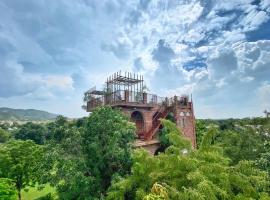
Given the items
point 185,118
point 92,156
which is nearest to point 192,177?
point 92,156

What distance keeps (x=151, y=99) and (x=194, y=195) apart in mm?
16419

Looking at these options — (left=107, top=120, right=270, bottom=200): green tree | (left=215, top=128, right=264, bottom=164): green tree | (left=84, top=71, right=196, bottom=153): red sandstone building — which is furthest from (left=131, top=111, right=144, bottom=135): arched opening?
(left=107, top=120, right=270, bottom=200): green tree

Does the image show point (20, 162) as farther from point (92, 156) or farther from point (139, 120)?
point (92, 156)

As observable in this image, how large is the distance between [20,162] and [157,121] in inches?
503

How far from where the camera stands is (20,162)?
28.2 m

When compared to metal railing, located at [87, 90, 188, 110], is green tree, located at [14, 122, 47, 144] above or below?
below

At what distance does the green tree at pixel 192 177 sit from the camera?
12344 mm

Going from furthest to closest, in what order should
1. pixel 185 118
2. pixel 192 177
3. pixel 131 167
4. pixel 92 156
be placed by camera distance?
pixel 185 118, pixel 92 156, pixel 131 167, pixel 192 177

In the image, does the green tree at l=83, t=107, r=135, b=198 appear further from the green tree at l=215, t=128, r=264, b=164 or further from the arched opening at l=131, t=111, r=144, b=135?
the green tree at l=215, t=128, r=264, b=164

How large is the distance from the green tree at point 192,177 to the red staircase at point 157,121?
1018 cm

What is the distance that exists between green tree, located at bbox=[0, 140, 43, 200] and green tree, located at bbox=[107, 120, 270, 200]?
15.1 m

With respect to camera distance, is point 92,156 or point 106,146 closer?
point 106,146

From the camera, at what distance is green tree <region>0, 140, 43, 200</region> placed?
27.7 meters

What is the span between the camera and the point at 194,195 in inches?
454
